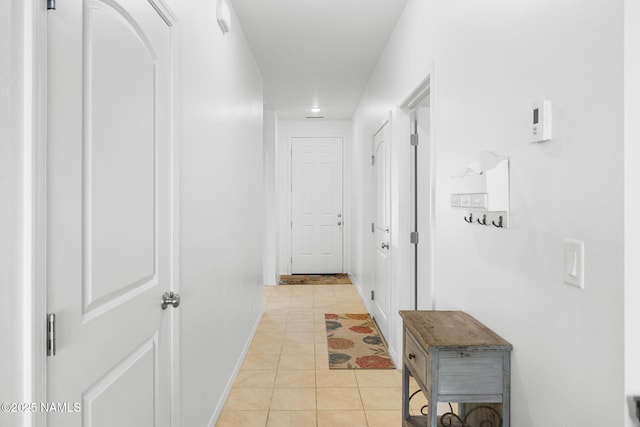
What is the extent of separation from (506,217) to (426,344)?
523 mm

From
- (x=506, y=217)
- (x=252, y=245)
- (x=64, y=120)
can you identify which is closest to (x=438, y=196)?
(x=506, y=217)

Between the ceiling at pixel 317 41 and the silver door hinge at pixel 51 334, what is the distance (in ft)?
8.49

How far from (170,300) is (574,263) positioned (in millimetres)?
1373

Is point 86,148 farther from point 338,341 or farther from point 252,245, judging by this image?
point 338,341

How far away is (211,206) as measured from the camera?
230 cm

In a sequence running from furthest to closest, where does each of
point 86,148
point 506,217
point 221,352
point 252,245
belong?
point 252,245
point 221,352
point 506,217
point 86,148

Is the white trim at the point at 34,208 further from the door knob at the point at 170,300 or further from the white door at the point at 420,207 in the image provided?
the white door at the point at 420,207

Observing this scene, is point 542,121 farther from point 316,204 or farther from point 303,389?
point 316,204

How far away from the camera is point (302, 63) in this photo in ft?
13.9

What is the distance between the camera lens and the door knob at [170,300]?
5.32 ft

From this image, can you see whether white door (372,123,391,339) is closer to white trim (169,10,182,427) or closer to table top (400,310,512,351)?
table top (400,310,512,351)

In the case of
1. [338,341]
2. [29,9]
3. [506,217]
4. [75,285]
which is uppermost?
[29,9]

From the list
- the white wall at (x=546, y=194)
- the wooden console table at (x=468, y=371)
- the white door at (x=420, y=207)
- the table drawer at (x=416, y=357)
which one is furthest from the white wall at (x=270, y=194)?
the wooden console table at (x=468, y=371)
